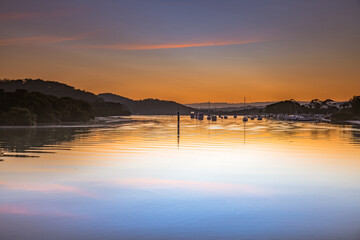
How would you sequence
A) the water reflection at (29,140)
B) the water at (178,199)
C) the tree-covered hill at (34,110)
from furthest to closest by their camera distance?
1. the tree-covered hill at (34,110)
2. the water reflection at (29,140)
3. the water at (178,199)

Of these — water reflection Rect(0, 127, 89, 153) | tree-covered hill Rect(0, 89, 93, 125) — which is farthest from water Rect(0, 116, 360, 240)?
tree-covered hill Rect(0, 89, 93, 125)

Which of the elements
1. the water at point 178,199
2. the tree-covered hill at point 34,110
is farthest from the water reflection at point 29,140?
the tree-covered hill at point 34,110

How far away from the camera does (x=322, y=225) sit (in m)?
8.98

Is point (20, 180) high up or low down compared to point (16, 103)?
down

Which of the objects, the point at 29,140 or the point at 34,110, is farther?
the point at 34,110

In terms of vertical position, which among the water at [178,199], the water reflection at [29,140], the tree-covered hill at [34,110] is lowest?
the water at [178,199]

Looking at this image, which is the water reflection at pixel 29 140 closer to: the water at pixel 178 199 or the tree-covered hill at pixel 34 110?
the water at pixel 178 199

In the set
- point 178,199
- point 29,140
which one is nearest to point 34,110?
point 29,140

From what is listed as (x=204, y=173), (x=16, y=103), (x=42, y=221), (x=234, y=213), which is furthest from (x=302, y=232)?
(x=16, y=103)

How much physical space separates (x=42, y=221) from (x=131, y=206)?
2.47m

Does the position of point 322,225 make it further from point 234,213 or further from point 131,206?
point 131,206

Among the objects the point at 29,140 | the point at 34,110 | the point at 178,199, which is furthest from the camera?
the point at 34,110

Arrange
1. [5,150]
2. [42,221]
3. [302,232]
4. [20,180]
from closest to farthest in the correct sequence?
[302,232], [42,221], [20,180], [5,150]

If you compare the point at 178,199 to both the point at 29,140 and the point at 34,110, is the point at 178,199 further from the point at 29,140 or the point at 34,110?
the point at 34,110
